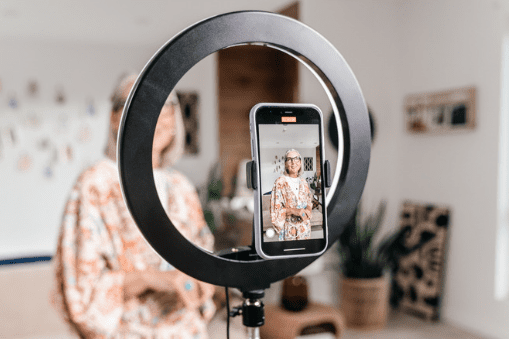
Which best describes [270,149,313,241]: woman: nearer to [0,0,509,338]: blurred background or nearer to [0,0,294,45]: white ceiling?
[0,0,509,338]: blurred background

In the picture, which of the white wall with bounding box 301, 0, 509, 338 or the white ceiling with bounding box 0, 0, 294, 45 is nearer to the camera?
the white wall with bounding box 301, 0, 509, 338

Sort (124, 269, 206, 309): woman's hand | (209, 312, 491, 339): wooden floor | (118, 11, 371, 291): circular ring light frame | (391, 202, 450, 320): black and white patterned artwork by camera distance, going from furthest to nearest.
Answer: (391, 202, 450, 320): black and white patterned artwork < (209, 312, 491, 339): wooden floor < (124, 269, 206, 309): woman's hand < (118, 11, 371, 291): circular ring light frame

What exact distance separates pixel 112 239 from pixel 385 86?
2.96 m

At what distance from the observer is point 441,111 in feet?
9.43

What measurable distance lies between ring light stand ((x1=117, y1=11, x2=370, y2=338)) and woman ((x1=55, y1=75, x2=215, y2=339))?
0.30 m

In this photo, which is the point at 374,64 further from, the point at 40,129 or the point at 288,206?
the point at 40,129

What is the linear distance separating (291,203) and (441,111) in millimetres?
2901

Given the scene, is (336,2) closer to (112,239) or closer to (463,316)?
(463,316)

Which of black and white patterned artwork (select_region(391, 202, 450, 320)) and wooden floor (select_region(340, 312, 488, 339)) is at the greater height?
black and white patterned artwork (select_region(391, 202, 450, 320))

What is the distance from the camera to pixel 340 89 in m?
0.33

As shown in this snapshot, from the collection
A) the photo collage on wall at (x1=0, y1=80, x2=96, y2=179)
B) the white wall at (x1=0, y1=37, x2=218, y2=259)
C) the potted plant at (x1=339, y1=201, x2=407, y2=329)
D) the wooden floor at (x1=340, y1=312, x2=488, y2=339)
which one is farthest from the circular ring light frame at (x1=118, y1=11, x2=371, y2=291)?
the photo collage on wall at (x1=0, y1=80, x2=96, y2=179)

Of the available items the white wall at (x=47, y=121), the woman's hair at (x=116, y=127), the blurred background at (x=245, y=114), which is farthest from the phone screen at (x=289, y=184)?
the white wall at (x=47, y=121)

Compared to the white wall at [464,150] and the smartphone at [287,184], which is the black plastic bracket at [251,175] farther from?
the white wall at [464,150]

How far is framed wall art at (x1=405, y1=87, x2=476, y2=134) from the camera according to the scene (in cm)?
267
